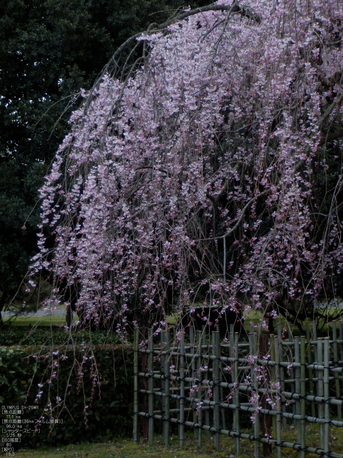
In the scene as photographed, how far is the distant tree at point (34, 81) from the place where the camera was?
238 inches

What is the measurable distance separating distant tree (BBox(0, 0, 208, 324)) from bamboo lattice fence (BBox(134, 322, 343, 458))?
2688mm

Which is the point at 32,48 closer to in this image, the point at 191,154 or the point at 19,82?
the point at 19,82

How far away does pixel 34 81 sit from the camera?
6.47 meters

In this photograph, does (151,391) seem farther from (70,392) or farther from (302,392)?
(302,392)

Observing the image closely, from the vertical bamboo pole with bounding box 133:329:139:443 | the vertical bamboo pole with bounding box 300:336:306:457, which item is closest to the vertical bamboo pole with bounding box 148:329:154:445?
the vertical bamboo pole with bounding box 133:329:139:443

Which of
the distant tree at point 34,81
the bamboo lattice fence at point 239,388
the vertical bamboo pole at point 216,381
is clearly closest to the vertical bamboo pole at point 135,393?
the bamboo lattice fence at point 239,388

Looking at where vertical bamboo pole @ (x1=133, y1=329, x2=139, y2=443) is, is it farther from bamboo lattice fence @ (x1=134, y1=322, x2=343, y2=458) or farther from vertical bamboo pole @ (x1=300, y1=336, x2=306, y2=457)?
vertical bamboo pole @ (x1=300, y1=336, x2=306, y2=457)

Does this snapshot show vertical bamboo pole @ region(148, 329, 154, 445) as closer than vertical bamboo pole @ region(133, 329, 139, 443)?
Yes

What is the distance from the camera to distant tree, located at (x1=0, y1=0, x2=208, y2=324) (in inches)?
238

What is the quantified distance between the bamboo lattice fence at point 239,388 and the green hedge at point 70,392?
9.5 inches

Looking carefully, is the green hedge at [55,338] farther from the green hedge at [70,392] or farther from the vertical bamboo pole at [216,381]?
the vertical bamboo pole at [216,381]

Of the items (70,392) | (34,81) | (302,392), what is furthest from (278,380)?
(34,81)

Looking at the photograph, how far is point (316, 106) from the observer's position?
3250 millimetres

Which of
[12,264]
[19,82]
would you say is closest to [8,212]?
[12,264]
